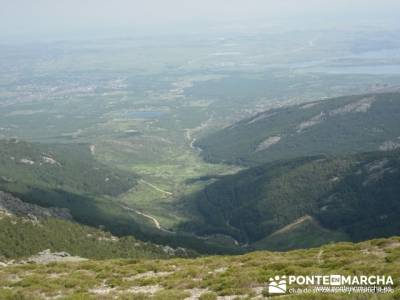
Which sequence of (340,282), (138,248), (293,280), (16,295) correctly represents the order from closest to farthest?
(340,282) → (293,280) → (16,295) → (138,248)

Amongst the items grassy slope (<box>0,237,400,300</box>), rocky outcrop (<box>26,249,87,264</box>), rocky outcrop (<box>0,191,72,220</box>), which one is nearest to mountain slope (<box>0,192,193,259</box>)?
rocky outcrop (<box>0,191,72,220</box>)

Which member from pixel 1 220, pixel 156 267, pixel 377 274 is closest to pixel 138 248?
pixel 1 220

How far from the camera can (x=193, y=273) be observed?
45156mm

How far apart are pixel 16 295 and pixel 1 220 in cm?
6792

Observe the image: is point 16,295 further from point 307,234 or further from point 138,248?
point 307,234

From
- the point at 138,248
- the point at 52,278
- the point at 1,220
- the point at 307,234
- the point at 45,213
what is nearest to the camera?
the point at 52,278

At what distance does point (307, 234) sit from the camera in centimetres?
19262

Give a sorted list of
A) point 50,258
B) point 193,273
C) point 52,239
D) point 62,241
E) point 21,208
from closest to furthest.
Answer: point 193,273 < point 50,258 < point 52,239 < point 62,241 < point 21,208

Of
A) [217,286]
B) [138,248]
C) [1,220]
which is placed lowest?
[138,248]

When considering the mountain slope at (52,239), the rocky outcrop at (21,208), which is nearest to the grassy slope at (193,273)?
the mountain slope at (52,239)

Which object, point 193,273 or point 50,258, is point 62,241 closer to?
point 50,258

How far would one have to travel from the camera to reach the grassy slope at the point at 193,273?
37.9 m

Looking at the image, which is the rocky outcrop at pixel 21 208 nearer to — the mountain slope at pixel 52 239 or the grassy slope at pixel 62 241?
the mountain slope at pixel 52 239

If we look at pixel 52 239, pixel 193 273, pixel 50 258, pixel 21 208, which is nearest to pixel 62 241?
pixel 52 239
